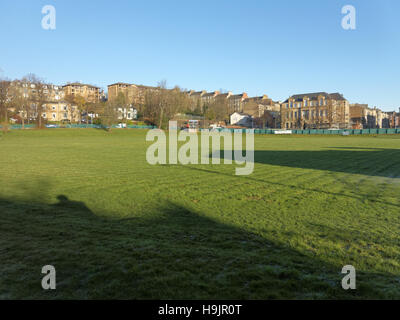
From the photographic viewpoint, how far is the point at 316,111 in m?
122

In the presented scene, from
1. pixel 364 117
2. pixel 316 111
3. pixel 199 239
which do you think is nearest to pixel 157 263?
pixel 199 239

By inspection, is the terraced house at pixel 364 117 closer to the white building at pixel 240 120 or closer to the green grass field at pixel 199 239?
the white building at pixel 240 120

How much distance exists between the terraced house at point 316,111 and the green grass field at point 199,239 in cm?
11112

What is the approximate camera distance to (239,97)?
180125mm

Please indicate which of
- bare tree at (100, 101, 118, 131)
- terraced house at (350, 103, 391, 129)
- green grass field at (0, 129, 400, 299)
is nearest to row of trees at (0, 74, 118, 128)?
bare tree at (100, 101, 118, 131)

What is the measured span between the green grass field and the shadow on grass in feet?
0.06

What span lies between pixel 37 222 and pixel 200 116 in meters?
125

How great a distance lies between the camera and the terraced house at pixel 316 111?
371 ft

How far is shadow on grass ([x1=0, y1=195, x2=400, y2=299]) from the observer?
12.7 feet

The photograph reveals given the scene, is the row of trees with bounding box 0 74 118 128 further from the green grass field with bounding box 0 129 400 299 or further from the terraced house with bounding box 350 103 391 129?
the terraced house with bounding box 350 103 391 129

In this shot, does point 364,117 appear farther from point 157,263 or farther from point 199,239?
point 157,263

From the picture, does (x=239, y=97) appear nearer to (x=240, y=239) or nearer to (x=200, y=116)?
(x=200, y=116)

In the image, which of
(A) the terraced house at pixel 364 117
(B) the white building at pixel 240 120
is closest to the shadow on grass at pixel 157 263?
(A) the terraced house at pixel 364 117
